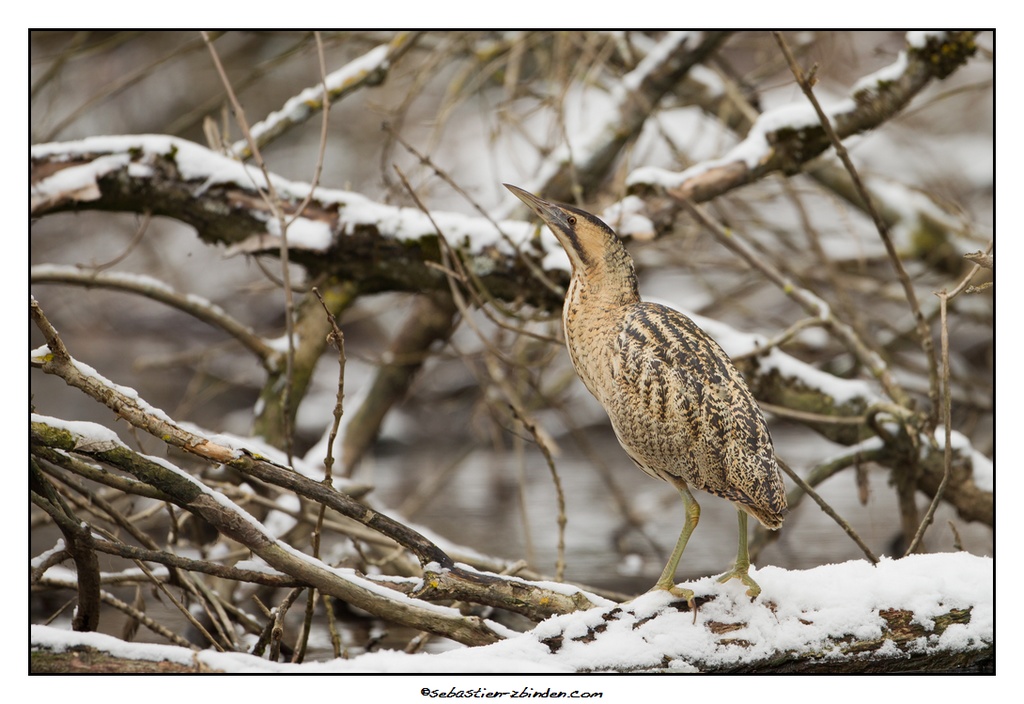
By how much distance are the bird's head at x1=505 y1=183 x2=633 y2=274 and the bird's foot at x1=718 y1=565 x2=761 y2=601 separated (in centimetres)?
55

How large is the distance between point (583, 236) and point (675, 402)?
360mm

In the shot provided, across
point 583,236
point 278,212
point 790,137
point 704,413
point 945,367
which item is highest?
point 790,137

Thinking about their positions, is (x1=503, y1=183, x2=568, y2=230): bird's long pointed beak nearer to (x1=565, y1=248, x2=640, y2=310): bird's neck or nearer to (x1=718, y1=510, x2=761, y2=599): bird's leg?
(x1=565, y1=248, x2=640, y2=310): bird's neck

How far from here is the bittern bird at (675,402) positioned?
161cm

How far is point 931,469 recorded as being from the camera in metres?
2.80

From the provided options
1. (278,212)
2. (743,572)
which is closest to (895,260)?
(743,572)

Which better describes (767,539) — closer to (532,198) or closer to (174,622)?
(532,198)

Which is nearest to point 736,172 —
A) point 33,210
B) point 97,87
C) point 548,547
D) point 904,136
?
point 548,547

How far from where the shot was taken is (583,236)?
1790 mm

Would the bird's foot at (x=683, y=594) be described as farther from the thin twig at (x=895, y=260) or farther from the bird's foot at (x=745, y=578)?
the thin twig at (x=895, y=260)

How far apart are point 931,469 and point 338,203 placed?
1.83 m

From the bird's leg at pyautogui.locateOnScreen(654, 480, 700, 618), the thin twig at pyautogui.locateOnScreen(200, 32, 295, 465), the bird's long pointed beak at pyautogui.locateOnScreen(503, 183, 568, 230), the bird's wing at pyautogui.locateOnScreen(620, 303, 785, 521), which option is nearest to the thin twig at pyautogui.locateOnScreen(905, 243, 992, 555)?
the bird's wing at pyautogui.locateOnScreen(620, 303, 785, 521)

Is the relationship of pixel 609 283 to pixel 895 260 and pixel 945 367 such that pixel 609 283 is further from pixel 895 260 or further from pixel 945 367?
pixel 895 260

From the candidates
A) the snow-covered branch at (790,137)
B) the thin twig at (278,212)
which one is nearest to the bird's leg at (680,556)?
the thin twig at (278,212)
